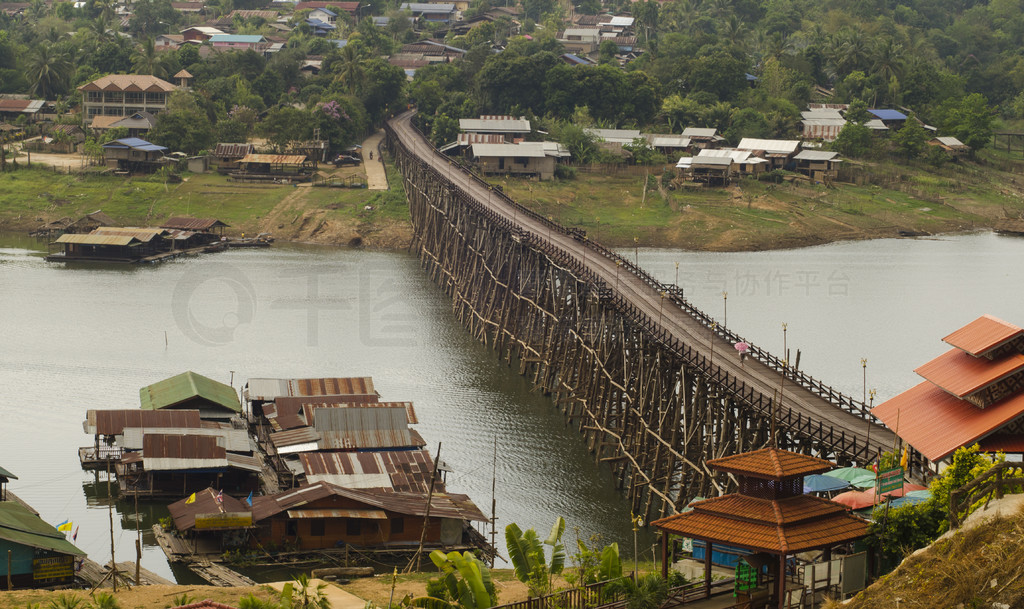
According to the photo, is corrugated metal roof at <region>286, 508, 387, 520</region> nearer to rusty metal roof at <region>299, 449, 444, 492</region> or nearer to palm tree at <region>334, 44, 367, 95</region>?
rusty metal roof at <region>299, 449, 444, 492</region>

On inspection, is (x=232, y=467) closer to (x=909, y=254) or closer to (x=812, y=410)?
(x=812, y=410)

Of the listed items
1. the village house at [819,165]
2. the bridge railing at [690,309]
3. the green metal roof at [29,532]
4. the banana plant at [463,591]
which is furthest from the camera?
the village house at [819,165]

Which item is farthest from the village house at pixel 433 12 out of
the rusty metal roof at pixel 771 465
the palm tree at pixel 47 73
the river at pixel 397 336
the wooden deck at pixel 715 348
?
the rusty metal roof at pixel 771 465

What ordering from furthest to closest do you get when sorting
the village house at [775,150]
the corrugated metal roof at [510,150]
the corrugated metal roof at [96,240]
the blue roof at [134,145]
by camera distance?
the village house at [775,150] < the blue roof at [134,145] < the corrugated metal roof at [510,150] < the corrugated metal roof at [96,240]

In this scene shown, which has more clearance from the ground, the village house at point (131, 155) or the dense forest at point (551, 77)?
the dense forest at point (551, 77)

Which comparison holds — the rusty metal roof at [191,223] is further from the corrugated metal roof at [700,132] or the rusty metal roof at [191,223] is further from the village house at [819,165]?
the village house at [819,165]

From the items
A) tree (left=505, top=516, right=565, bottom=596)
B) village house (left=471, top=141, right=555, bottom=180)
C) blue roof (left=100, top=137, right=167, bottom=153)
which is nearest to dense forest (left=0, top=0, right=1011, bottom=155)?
blue roof (left=100, top=137, right=167, bottom=153)

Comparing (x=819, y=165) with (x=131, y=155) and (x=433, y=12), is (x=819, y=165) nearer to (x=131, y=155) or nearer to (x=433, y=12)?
(x=131, y=155)

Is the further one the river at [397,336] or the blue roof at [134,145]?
the blue roof at [134,145]
